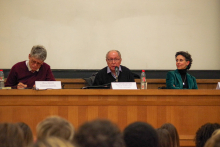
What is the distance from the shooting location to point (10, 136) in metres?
1.29

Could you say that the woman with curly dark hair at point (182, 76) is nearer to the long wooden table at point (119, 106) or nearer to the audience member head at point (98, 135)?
the long wooden table at point (119, 106)

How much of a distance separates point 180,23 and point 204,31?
476mm

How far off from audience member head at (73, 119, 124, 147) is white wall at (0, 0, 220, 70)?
4.15m

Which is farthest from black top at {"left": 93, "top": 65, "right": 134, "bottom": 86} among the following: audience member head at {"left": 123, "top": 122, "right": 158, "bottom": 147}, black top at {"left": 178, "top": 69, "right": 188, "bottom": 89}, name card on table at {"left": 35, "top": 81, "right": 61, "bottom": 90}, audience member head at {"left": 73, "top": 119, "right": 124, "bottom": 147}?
audience member head at {"left": 73, "top": 119, "right": 124, "bottom": 147}

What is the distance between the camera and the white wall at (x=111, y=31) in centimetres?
518

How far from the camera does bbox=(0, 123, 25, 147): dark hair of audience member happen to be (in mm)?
1270

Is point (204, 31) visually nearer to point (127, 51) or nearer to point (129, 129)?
point (127, 51)

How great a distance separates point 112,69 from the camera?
4434mm

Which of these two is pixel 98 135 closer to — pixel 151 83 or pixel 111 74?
pixel 111 74

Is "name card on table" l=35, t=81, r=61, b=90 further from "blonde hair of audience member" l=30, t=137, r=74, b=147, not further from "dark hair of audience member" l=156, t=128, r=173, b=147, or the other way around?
"blonde hair of audience member" l=30, t=137, r=74, b=147

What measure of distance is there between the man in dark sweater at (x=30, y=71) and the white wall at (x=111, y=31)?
1040 mm

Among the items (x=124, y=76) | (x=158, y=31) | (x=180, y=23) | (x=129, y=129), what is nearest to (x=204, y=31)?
(x=180, y=23)

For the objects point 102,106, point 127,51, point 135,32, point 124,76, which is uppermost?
point 135,32

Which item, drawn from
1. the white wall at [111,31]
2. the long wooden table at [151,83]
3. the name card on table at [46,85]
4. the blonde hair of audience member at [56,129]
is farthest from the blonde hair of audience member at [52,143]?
the white wall at [111,31]
